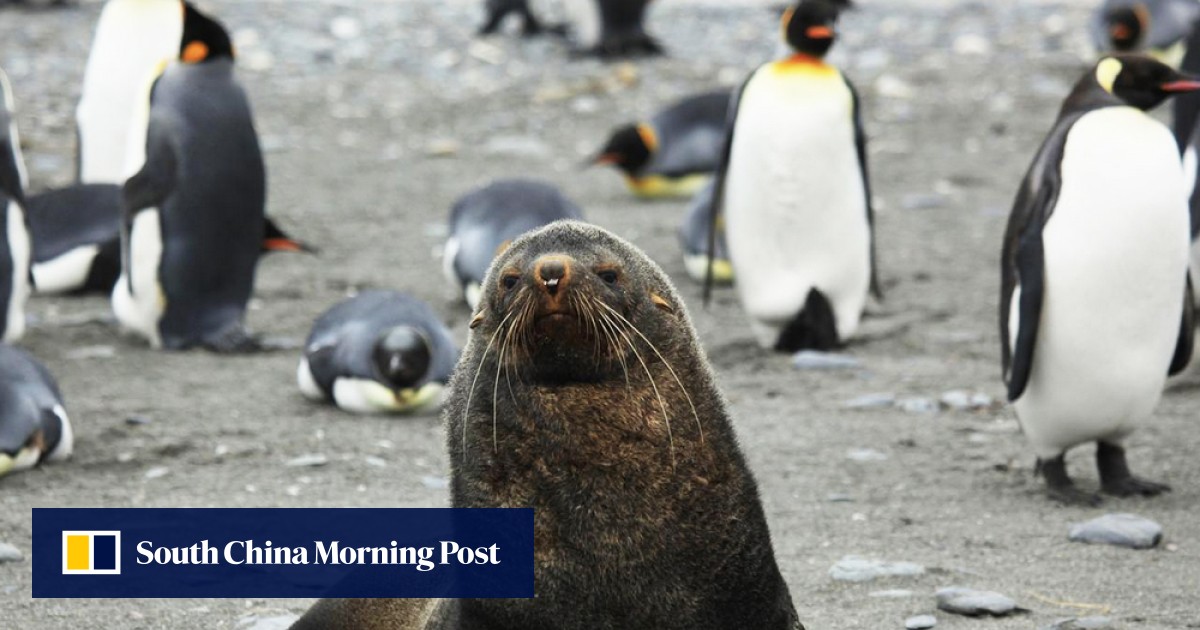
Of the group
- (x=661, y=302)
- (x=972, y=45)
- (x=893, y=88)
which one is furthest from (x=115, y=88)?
(x=972, y=45)

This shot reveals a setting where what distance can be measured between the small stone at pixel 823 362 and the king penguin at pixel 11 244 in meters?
3.08

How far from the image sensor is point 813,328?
24.0ft

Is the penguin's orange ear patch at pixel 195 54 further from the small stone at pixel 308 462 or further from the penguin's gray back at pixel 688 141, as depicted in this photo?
the penguin's gray back at pixel 688 141

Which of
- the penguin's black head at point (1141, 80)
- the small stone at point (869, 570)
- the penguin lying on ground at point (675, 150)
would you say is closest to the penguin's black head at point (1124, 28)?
the penguin lying on ground at point (675, 150)

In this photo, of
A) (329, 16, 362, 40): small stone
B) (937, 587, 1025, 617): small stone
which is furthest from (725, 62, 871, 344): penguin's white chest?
(329, 16, 362, 40): small stone

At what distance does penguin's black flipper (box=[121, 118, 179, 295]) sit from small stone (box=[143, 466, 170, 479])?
6.74ft

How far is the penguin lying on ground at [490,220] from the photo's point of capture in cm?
761

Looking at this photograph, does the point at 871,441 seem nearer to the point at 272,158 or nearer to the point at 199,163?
the point at 199,163

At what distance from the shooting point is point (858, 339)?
7.57 m

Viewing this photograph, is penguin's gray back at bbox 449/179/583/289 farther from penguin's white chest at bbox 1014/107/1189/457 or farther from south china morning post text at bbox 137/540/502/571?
south china morning post text at bbox 137/540/502/571

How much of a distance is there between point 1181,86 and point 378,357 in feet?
9.17

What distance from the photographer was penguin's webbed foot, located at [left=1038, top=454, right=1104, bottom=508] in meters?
5.14

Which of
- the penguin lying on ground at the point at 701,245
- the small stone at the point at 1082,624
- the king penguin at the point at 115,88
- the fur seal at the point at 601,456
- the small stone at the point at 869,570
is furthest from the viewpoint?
the king penguin at the point at 115,88

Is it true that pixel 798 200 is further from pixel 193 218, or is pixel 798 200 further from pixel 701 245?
pixel 193 218
